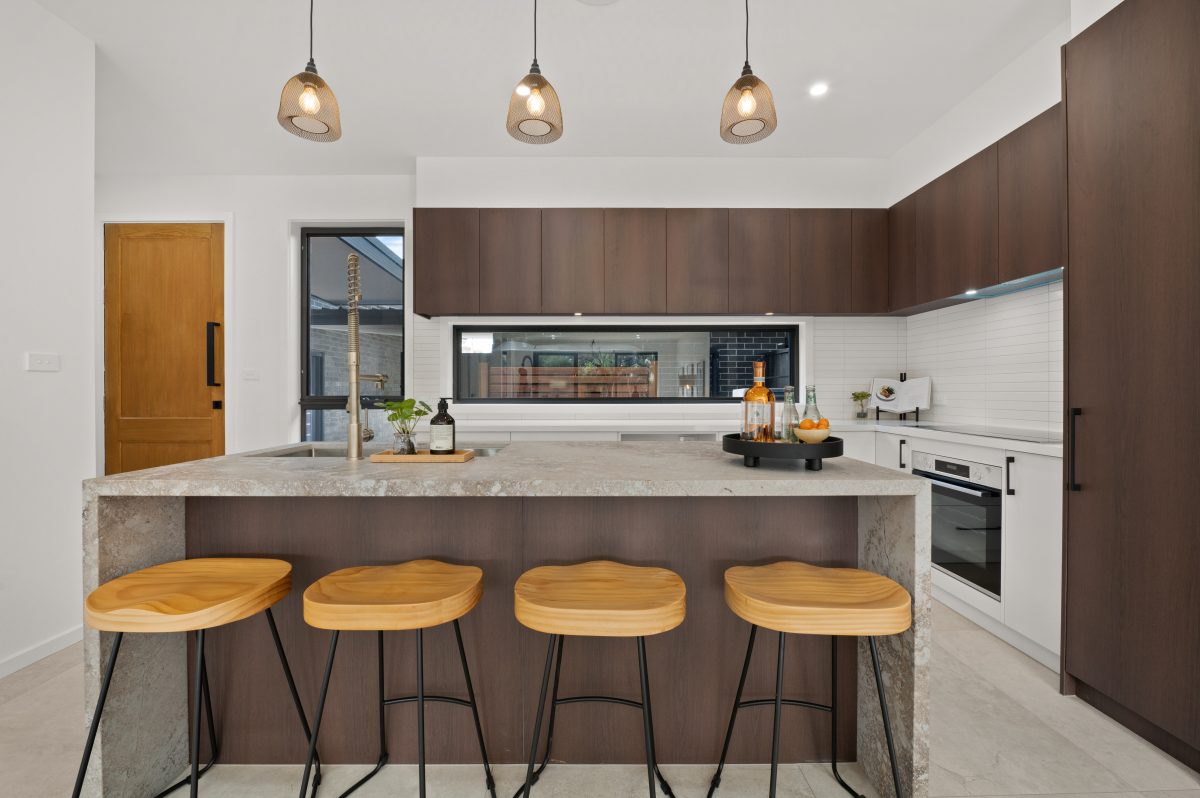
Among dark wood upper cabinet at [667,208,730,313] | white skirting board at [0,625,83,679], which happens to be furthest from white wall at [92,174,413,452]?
dark wood upper cabinet at [667,208,730,313]

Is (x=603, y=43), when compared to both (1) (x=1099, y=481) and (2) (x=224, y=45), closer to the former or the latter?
(2) (x=224, y=45)

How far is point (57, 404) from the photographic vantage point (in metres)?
2.43

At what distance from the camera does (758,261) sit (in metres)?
3.70

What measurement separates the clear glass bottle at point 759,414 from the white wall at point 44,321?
294cm

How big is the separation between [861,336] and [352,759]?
3888 millimetres

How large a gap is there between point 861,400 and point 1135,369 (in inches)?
87.4

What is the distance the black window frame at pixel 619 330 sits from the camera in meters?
3.98

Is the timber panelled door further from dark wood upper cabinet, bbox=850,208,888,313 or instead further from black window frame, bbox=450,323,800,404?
dark wood upper cabinet, bbox=850,208,888,313

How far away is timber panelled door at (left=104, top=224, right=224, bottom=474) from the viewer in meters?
4.12

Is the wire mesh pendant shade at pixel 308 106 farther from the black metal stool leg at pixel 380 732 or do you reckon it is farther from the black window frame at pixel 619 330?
the black window frame at pixel 619 330

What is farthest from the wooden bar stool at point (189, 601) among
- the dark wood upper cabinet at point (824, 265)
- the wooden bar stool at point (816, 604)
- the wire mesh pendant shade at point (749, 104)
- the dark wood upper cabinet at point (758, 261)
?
the dark wood upper cabinet at point (824, 265)

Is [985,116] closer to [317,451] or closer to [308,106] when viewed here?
[308,106]

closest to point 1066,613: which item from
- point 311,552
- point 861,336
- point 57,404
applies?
point 861,336

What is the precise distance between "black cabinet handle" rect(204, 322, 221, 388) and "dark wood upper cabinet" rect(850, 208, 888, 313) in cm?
448
